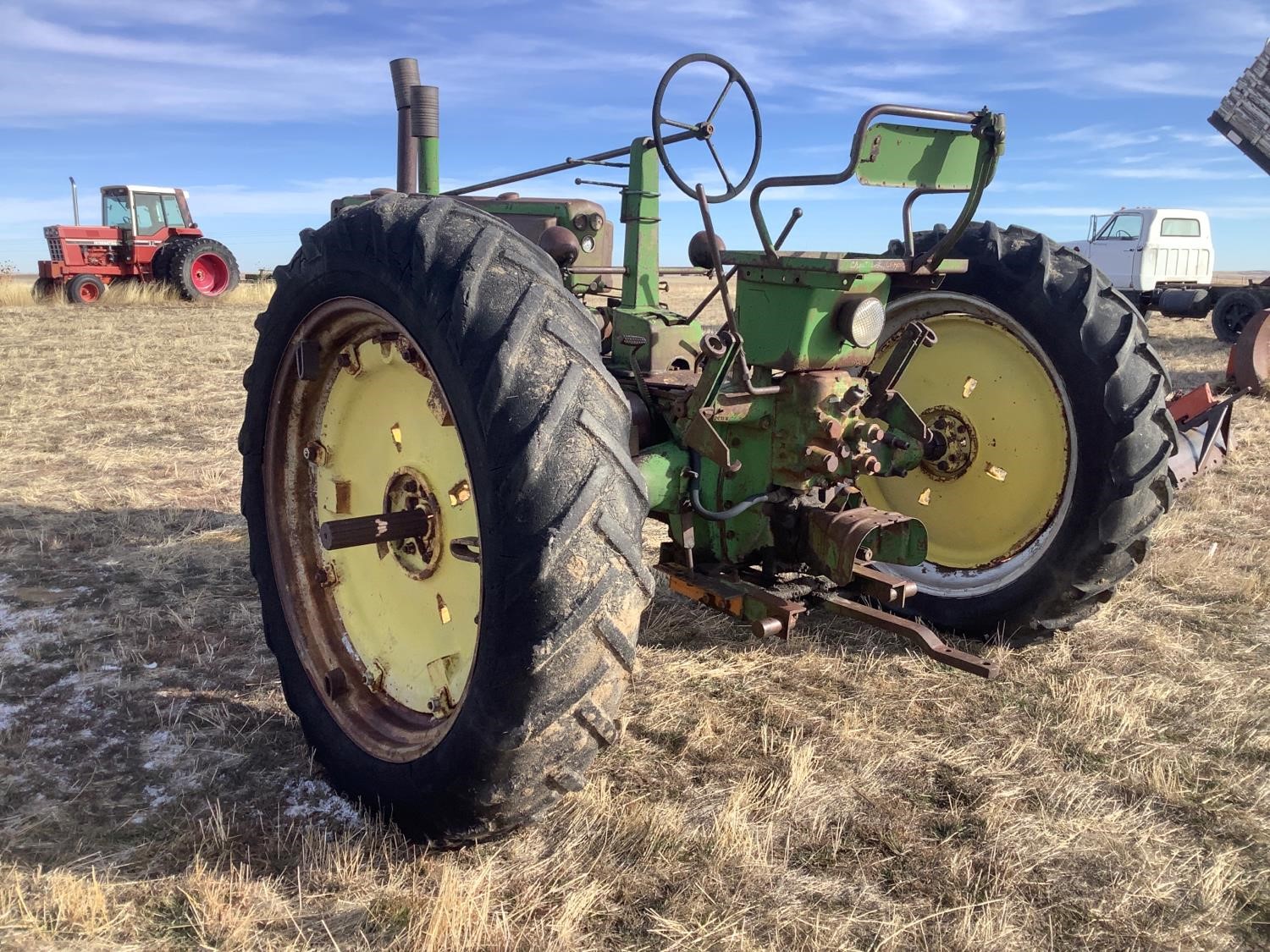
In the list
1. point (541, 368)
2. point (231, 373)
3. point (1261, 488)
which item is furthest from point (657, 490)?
point (231, 373)

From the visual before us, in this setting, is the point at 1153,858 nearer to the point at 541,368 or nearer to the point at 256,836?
the point at 541,368

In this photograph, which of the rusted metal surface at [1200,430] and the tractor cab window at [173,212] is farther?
the tractor cab window at [173,212]

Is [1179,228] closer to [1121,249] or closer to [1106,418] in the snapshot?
[1121,249]

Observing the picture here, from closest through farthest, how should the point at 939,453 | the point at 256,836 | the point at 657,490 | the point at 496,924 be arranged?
1. the point at 496,924
2. the point at 256,836
3. the point at 657,490
4. the point at 939,453

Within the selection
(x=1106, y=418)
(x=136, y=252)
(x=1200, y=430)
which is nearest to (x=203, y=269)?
(x=136, y=252)

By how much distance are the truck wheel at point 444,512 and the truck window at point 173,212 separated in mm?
21042

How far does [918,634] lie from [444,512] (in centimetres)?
141

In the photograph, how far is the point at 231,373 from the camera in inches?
416

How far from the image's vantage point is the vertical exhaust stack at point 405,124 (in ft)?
13.6

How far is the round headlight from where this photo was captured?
8.52 feet

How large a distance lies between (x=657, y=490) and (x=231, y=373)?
30.1 ft

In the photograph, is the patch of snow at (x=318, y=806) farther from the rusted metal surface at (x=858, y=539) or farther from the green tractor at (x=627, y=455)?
the rusted metal surface at (x=858, y=539)

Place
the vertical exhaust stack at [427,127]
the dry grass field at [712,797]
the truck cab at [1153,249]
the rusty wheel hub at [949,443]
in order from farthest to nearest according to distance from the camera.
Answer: the truck cab at [1153,249], the vertical exhaust stack at [427,127], the rusty wheel hub at [949,443], the dry grass field at [712,797]

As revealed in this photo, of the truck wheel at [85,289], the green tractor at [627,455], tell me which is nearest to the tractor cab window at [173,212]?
the truck wheel at [85,289]
